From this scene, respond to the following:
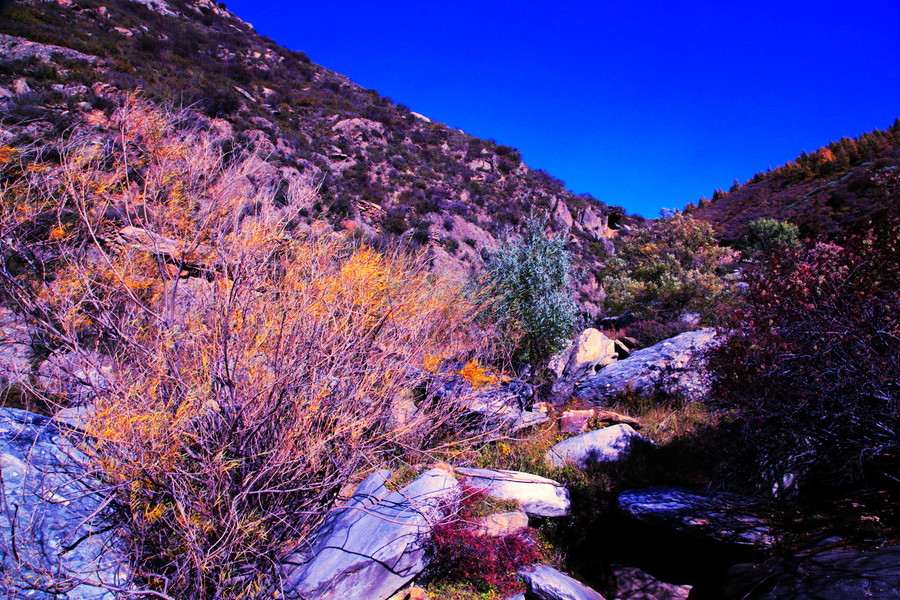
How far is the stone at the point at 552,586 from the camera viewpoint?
313 cm

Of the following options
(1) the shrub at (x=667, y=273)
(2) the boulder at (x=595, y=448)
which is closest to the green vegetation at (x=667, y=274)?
(1) the shrub at (x=667, y=273)

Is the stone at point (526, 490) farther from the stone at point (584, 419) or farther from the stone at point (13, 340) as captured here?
the stone at point (13, 340)

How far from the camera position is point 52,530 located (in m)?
3.02

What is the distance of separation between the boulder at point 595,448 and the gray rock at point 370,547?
65.8 inches

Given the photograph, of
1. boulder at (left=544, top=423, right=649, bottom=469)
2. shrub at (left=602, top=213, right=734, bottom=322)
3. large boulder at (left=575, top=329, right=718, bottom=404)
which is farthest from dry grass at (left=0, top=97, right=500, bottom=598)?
shrub at (left=602, top=213, right=734, bottom=322)

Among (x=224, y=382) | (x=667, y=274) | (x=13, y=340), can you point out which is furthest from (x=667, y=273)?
(x=13, y=340)

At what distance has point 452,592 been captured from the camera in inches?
132

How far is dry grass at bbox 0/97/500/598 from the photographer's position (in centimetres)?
299

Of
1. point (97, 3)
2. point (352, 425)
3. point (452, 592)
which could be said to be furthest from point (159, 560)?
point (97, 3)

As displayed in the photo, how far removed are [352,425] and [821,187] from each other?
3046 centimetres

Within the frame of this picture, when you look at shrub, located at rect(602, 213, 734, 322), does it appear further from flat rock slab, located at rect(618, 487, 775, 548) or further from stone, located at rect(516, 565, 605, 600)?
stone, located at rect(516, 565, 605, 600)

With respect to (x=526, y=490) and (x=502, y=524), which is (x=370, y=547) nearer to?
(x=502, y=524)

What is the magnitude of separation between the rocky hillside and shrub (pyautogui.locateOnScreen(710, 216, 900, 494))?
7412 millimetres

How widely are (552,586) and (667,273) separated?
1051 centimetres
